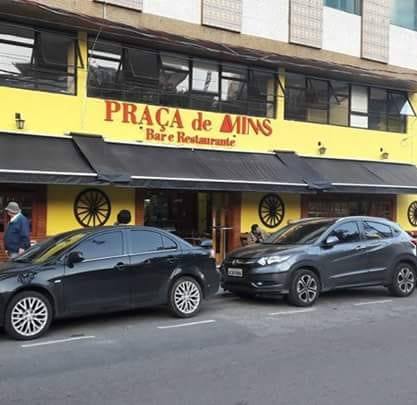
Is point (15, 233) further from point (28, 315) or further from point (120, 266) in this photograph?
point (28, 315)

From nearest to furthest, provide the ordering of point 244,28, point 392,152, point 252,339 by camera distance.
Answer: point 252,339
point 244,28
point 392,152

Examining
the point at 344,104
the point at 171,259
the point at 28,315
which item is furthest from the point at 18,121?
the point at 344,104

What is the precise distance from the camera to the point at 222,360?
6586 millimetres

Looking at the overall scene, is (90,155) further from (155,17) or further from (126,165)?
(155,17)

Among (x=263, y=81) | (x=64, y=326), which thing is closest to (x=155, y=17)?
(x=263, y=81)

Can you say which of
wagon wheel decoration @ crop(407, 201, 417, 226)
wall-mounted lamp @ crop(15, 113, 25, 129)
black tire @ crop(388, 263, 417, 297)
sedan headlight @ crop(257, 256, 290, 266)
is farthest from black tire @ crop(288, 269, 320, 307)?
wagon wheel decoration @ crop(407, 201, 417, 226)

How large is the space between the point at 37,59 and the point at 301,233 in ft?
23.6

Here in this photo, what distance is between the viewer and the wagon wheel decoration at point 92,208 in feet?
44.7

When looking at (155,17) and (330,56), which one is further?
(330,56)

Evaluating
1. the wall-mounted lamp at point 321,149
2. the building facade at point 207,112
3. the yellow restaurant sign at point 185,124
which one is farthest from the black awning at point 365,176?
the yellow restaurant sign at point 185,124

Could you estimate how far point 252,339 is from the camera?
771 centimetres

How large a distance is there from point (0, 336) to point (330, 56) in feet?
43.3

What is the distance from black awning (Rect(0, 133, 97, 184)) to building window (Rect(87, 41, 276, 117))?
1870 millimetres

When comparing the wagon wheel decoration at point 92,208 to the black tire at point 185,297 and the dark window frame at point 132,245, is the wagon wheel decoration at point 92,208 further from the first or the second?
the black tire at point 185,297
